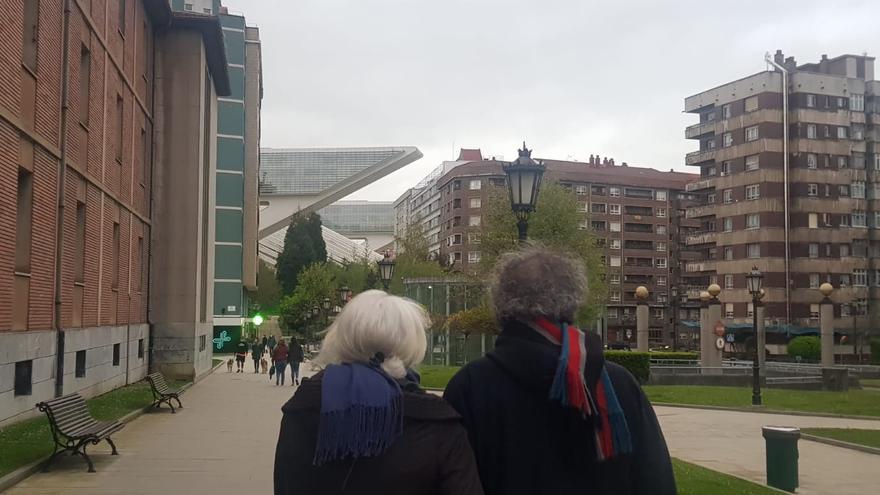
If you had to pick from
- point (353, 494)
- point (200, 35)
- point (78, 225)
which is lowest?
point (353, 494)

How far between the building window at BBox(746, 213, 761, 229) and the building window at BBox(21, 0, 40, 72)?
203 feet

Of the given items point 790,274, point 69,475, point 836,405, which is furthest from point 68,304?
point 790,274

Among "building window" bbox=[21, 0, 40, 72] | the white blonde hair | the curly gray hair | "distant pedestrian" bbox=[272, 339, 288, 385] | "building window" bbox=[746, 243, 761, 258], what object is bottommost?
"distant pedestrian" bbox=[272, 339, 288, 385]

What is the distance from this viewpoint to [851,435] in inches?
693

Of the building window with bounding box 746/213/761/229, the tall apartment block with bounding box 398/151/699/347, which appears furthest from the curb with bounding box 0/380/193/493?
the tall apartment block with bounding box 398/151/699/347

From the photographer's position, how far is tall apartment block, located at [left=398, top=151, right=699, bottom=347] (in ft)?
320

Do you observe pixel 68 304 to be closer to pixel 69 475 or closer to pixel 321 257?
pixel 69 475

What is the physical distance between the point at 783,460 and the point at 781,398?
17720mm

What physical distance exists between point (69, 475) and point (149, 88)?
70.9ft

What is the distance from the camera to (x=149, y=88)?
29984 mm

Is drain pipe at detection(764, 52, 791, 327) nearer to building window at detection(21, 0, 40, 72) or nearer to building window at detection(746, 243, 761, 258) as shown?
building window at detection(746, 243, 761, 258)

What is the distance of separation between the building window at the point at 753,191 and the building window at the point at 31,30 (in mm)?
62191

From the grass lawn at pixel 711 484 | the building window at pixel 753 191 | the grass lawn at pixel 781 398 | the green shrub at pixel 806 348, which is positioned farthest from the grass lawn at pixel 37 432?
the building window at pixel 753 191

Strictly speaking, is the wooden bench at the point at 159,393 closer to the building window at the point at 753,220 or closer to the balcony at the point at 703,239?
the building window at the point at 753,220
